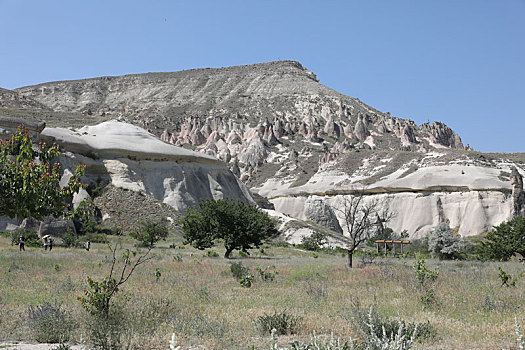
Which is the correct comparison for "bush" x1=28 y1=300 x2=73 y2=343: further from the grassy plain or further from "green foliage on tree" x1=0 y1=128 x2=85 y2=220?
"green foliage on tree" x1=0 y1=128 x2=85 y2=220

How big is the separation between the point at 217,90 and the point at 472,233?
9115 cm

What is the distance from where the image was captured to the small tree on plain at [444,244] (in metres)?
32.2

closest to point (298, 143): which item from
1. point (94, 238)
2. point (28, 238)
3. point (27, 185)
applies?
point (94, 238)

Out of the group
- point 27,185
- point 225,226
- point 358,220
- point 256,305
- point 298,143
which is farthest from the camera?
point 298,143

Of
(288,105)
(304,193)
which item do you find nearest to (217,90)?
(288,105)

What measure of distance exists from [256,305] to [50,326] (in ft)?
13.6

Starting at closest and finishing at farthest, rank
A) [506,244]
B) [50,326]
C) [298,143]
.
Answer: [50,326]
[506,244]
[298,143]

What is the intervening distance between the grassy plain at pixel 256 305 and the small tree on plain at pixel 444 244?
17.9m

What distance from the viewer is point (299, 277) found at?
14992 millimetres

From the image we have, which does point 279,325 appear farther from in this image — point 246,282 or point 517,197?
point 517,197

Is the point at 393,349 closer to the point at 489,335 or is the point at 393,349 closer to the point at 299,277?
the point at 489,335

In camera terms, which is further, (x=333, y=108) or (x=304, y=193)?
(x=333, y=108)

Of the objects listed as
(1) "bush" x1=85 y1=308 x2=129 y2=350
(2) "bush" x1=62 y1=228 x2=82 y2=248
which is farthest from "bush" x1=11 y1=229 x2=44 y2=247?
(1) "bush" x1=85 y1=308 x2=129 y2=350

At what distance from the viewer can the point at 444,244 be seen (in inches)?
1293
